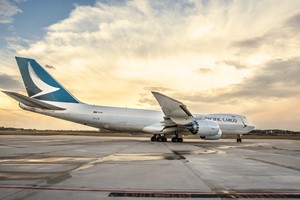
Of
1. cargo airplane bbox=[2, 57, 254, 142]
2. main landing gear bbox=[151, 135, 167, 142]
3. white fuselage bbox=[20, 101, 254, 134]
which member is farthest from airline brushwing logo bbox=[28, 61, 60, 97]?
main landing gear bbox=[151, 135, 167, 142]

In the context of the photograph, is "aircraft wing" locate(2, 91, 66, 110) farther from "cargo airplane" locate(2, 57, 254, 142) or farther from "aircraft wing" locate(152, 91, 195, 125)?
"aircraft wing" locate(152, 91, 195, 125)

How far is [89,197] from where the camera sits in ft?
16.7

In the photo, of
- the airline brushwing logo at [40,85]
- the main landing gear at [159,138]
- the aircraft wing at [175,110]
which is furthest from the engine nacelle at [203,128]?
the airline brushwing logo at [40,85]

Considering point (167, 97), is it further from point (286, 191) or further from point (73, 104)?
point (286, 191)

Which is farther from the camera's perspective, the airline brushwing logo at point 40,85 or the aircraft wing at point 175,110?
the aircraft wing at point 175,110

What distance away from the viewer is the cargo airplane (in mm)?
26500

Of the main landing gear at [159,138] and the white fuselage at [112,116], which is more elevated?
the white fuselage at [112,116]

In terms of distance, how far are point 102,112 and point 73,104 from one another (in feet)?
9.72

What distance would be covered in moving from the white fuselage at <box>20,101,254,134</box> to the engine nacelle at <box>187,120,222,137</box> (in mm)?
4921

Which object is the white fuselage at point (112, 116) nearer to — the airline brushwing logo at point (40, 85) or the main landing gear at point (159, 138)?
the airline brushwing logo at point (40, 85)

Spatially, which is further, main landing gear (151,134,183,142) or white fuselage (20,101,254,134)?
main landing gear (151,134,183,142)

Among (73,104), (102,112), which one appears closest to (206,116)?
(102,112)

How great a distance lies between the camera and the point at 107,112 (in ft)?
98.2

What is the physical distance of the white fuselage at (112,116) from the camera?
28141mm
